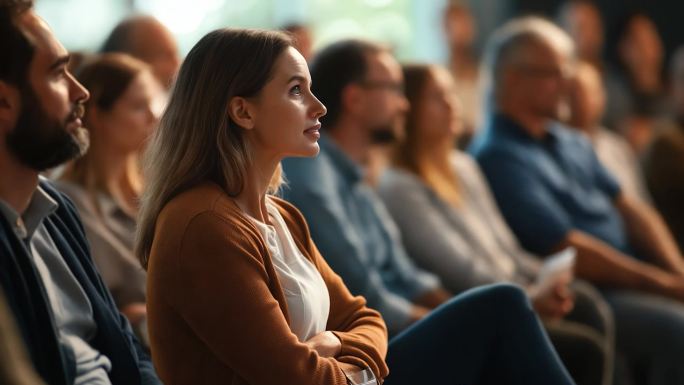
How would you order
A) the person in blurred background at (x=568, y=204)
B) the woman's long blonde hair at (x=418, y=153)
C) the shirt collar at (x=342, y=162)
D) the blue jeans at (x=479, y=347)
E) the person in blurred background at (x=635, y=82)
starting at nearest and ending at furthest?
the blue jeans at (x=479, y=347) < the shirt collar at (x=342, y=162) < the woman's long blonde hair at (x=418, y=153) < the person in blurred background at (x=568, y=204) < the person in blurred background at (x=635, y=82)

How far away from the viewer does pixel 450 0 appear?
6.34 meters

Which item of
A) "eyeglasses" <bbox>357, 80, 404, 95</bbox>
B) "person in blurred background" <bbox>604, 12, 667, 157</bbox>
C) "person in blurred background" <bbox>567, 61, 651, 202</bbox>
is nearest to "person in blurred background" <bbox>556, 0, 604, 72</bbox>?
"person in blurred background" <bbox>604, 12, 667, 157</bbox>

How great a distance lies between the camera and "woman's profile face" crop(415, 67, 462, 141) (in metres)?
3.14

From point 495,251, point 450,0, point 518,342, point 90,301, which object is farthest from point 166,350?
point 450,0

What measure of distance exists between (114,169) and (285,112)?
0.75m

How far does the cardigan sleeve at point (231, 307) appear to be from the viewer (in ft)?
5.06

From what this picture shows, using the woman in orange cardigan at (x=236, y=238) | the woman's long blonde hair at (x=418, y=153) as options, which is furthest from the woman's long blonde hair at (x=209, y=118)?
the woman's long blonde hair at (x=418, y=153)

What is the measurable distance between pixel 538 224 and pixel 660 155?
98cm

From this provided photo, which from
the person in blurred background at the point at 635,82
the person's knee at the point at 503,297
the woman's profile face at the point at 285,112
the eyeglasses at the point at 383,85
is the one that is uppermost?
Answer: the woman's profile face at the point at 285,112

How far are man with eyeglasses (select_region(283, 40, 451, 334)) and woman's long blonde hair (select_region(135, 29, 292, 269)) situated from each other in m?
0.86

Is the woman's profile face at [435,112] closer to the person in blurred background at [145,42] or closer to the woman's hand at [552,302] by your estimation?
the woman's hand at [552,302]

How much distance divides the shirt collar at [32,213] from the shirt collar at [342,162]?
111cm

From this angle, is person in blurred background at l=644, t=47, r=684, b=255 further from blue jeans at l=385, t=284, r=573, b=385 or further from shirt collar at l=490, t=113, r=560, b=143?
blue jeans at l=385, t=284, r=573, b=385

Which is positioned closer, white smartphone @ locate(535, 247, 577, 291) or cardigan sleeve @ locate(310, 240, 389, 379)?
cardigan sleeve @ locate(310, 240, 389, 379)
